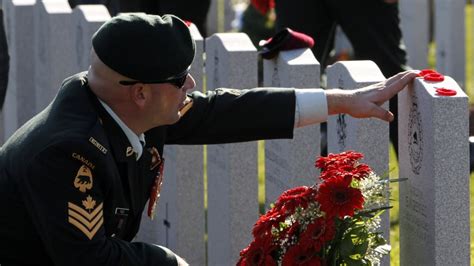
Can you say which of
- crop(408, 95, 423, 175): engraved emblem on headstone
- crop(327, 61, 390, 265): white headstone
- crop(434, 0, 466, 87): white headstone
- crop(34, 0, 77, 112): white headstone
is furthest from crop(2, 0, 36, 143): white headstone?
crop(408, 95, 423, 175): engraved emblem on headstone

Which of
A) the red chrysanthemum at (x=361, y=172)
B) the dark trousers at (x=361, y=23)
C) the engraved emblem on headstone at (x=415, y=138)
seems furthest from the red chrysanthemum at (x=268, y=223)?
the dark trousers at (x=361, y=23)

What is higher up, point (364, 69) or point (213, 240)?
point (364, 69)

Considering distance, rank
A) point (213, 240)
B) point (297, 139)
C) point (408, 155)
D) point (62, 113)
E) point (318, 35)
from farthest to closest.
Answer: point (318, 35), point (213, 240), point (297, 139), point (408, 155), point (62, 113)

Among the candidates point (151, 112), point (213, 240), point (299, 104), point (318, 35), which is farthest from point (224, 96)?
point (318, 35)

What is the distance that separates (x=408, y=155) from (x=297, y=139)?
90 cm

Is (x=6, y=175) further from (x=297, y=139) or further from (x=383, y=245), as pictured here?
(x=297, y=139)

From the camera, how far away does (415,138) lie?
437 centimetres

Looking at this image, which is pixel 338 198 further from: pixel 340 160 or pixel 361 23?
pixel 361 23

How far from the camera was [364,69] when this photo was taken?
473 centimetres

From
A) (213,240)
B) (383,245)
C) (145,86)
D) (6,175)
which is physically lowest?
(213,240)

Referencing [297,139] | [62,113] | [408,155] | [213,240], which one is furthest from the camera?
[213,240]

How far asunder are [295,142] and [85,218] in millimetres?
1538

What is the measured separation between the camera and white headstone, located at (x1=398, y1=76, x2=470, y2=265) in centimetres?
415

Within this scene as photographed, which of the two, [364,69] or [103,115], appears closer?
[103,115]
